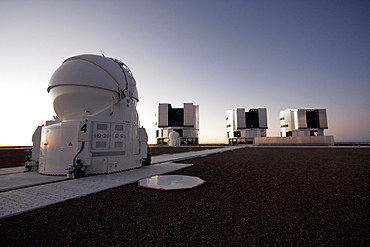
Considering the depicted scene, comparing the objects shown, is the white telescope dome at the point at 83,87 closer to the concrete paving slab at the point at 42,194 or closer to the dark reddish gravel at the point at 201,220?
the concrete paving slab at the point at 42,194

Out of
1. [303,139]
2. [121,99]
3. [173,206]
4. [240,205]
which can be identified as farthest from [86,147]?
[303,139]

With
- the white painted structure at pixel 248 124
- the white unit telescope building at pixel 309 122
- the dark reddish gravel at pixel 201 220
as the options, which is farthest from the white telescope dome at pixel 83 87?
the white unit telescope building at pixel 309 122

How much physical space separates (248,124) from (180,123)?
23.7 m

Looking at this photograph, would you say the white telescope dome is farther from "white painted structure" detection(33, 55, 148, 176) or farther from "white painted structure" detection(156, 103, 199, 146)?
"white painted structure" detection(156, 103, 199, 146)

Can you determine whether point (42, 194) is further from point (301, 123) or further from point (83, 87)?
point (301, 123)

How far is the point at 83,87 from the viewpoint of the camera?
755 cm

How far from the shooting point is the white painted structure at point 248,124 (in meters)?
57.2

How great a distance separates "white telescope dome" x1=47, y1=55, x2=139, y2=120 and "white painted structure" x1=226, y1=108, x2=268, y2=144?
177 feet

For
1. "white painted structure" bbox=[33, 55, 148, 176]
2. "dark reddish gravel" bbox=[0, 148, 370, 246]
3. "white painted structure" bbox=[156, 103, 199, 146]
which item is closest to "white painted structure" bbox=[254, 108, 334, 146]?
"white painted structure" bbox=[156, 103, 199, 146]

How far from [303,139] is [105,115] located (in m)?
46.0

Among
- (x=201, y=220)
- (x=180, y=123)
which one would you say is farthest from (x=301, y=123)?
(x=201, y=220)

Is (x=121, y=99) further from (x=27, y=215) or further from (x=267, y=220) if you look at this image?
(x=267, y=220)

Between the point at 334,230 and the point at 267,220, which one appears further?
the point at 267,220

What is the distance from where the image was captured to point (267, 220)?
119 inches
